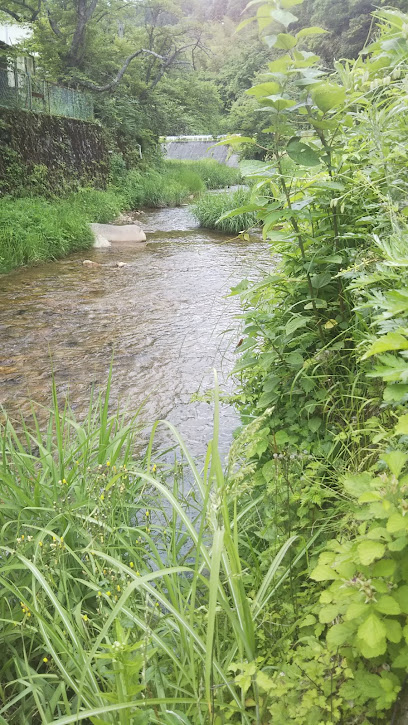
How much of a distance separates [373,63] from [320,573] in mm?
1817

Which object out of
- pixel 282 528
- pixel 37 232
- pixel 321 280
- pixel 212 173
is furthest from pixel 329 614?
pixel 212 173

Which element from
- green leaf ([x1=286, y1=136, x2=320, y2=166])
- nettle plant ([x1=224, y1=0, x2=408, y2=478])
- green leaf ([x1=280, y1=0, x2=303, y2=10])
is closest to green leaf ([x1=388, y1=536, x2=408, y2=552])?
nettle plant ([x1=224, y1=0, x2=408, y2=478])

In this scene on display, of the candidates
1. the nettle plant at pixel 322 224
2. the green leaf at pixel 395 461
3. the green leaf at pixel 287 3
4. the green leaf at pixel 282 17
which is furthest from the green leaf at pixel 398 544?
the green leaf at pixel 287 3

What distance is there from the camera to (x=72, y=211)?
9.55 metres

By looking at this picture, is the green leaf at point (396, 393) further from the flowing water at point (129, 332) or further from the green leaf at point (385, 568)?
the flowing water at point (129, 332)

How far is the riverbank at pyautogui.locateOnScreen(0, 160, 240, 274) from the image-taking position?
7.34 meters

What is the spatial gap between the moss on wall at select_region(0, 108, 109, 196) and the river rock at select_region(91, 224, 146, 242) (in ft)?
5.27

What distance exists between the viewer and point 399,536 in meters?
0.89

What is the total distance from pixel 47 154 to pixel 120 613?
11.9 metres

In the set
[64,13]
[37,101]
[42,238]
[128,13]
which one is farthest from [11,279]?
[128,13]

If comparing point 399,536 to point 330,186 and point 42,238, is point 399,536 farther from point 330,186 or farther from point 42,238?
point 42,238

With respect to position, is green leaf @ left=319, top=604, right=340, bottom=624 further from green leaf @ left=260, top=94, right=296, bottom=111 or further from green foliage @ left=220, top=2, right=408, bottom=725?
green leaf @ left=260, top=94, right=296, bottom=111

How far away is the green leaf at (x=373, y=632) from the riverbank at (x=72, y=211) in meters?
6.74

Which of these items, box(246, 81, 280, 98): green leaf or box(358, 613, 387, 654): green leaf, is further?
box(246, 81, 280, 98): green leaf
